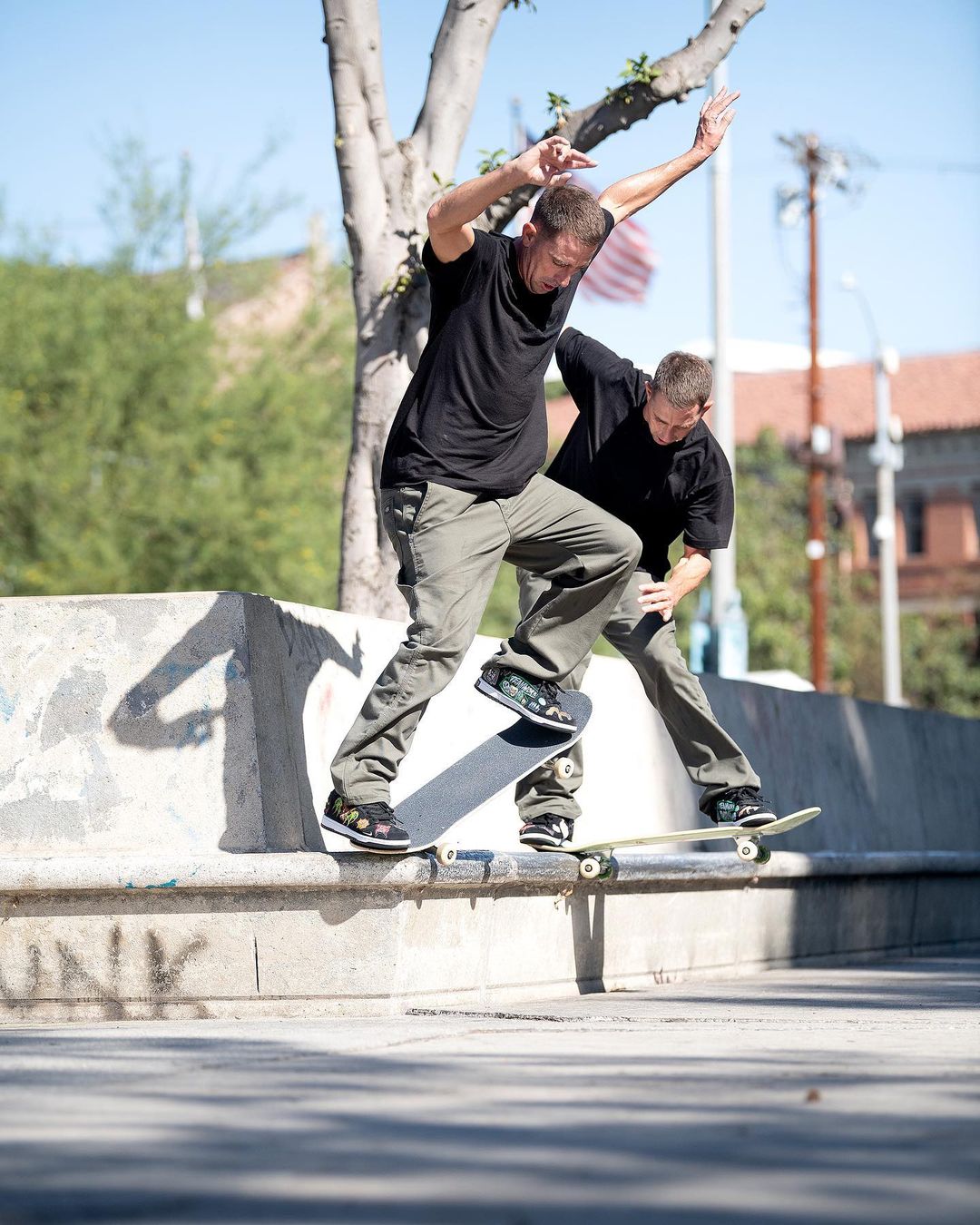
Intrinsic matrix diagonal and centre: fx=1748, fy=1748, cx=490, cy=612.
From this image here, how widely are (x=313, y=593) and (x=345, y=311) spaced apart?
18.2 ft

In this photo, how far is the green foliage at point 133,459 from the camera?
22.7 m

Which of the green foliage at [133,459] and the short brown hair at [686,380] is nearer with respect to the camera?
the short brown hair at [686,380]

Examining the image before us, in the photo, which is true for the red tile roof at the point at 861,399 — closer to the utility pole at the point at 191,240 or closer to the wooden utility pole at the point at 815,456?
the wooden utility pole at the point at 815,456

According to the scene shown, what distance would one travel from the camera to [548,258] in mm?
5023

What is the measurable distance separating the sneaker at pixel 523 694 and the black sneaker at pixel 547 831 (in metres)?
0.57

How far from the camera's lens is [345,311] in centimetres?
2716

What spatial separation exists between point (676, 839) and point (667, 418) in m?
1.48

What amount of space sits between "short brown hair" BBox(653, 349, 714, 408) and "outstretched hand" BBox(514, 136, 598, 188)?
52.1 inches

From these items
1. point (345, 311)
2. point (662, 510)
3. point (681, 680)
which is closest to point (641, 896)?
point (681, 680)

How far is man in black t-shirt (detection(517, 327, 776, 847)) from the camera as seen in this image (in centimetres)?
629

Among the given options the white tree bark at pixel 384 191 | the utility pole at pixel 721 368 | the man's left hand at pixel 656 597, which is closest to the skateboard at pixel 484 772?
the man's left hand at pixel 656 597

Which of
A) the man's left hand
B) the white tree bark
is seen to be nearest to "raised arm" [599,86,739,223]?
the man's left hand

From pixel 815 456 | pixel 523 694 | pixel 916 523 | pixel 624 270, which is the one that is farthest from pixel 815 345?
pixel 523 694

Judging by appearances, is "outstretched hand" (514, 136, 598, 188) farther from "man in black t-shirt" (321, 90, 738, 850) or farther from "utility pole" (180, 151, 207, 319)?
"utility pole" (180, 151, 207, 319)
